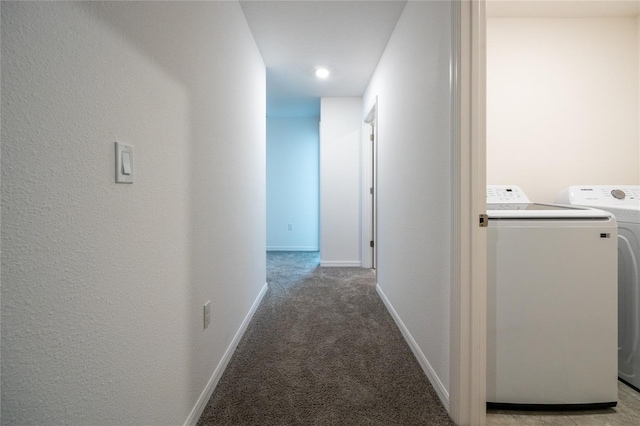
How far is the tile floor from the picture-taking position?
1.31m

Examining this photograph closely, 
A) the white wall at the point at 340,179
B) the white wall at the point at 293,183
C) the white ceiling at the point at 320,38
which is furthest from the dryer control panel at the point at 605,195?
the white wall at the point at 293,183

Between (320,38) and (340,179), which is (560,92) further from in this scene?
(340,179)

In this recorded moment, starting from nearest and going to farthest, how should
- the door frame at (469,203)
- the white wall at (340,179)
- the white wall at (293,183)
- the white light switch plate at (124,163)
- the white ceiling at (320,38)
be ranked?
1. the white light switch plate at (124,163)
2. the door frame at (469,203)
3. the white ceiling at (320,38)
4. the white wall at (340,179)
5. the white wall at (293,183)

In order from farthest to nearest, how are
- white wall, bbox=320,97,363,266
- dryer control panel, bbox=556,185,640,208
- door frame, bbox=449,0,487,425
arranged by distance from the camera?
white wall, bbox=320,97,363,266, dryer control panel, bbox=556,185,640,208, door frame, bbox=449,0,487,425

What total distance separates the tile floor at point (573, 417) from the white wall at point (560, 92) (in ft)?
4.63

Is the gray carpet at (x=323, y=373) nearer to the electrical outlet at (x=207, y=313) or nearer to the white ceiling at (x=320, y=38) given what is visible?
the electrical outlet at (x=207, y=313)

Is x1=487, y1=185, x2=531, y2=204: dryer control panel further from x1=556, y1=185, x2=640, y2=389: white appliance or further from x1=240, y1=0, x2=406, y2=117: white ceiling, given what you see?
x1=240, y1=0, x2=406, y2=117: white ceiling

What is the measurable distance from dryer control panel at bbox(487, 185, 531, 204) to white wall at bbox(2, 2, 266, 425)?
171 centimetres

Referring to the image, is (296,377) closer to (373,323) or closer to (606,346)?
(373,323)

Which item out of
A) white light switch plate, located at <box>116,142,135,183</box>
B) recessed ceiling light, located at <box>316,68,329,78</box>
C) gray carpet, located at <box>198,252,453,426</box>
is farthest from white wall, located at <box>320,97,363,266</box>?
white light switch plate, located at <box>116,142,135,183</box>

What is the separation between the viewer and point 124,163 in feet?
2.63

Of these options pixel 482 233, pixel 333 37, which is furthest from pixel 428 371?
pixel 333 37

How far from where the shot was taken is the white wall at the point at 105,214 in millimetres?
542

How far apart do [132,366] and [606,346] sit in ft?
6.39
